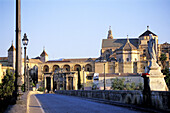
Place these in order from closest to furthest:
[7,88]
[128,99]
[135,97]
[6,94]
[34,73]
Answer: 1. [135,97]
2. [128,99]
3. [6,94]
4. [7,88]
5. [34,73]

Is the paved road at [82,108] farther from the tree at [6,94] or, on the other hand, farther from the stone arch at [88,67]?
the stone arch at [88,67]

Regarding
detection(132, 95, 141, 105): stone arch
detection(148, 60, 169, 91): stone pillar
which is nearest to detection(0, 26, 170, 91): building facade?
detection(148, 60, 169, 91): stone pillar

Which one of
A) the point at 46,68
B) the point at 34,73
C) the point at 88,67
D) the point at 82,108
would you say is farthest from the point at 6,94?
the point at 46,68

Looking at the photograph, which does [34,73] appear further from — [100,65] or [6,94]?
[6,94]

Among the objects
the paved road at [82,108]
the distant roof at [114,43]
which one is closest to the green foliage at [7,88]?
the paved road at [82,108]

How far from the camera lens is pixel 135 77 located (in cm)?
9144

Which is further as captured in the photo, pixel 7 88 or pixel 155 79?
pixel 7 88

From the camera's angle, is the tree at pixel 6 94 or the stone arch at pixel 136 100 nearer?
the tree at pixel 6 94

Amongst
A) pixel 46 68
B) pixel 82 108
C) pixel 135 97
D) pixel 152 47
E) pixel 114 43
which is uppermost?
pixel 114 43

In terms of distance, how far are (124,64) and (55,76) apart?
944 inches

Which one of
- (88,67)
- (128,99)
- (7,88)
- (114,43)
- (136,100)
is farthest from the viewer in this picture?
(114,43)

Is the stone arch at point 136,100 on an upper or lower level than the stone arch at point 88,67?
lower

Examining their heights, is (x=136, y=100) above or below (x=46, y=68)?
below

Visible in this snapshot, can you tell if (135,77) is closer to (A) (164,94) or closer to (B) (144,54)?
(B) (144,54)
